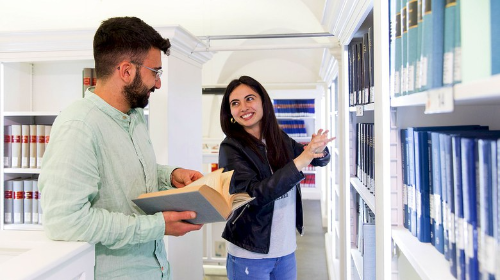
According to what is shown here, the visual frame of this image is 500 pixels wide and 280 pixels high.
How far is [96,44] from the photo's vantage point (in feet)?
4.41

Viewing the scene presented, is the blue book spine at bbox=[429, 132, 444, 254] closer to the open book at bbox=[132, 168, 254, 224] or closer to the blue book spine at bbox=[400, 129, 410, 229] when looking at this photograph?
the blue book spine at bbox=[400, 129, 410, 229]

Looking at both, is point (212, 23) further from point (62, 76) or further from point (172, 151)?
point (172, 151)

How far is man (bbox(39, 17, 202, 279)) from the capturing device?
1107mm

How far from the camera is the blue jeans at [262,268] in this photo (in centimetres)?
185

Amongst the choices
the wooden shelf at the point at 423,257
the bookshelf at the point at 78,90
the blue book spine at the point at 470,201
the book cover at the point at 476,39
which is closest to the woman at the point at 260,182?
the bookshelf at the point at 78,90

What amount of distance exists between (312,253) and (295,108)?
4.17 metres

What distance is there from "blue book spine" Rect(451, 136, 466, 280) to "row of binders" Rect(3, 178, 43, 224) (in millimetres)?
2829

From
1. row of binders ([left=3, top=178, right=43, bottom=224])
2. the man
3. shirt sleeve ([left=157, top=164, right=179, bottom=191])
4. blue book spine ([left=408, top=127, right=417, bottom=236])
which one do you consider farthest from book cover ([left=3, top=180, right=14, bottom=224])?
blue book spine ([left=408, top=127, right=417, bottom=236])

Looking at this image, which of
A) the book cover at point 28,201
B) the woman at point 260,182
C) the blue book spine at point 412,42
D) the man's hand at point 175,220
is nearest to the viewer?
the blue book spine at point 412,42

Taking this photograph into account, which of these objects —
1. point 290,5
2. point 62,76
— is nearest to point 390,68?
point 62,76

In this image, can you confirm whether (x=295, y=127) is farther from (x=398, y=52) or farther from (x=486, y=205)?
(x=486, y=205)

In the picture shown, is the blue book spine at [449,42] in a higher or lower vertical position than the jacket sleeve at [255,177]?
higher

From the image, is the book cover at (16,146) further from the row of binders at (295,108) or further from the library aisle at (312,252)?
the row of binders at (295,108)

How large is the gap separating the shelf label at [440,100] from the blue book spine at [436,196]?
20cm
